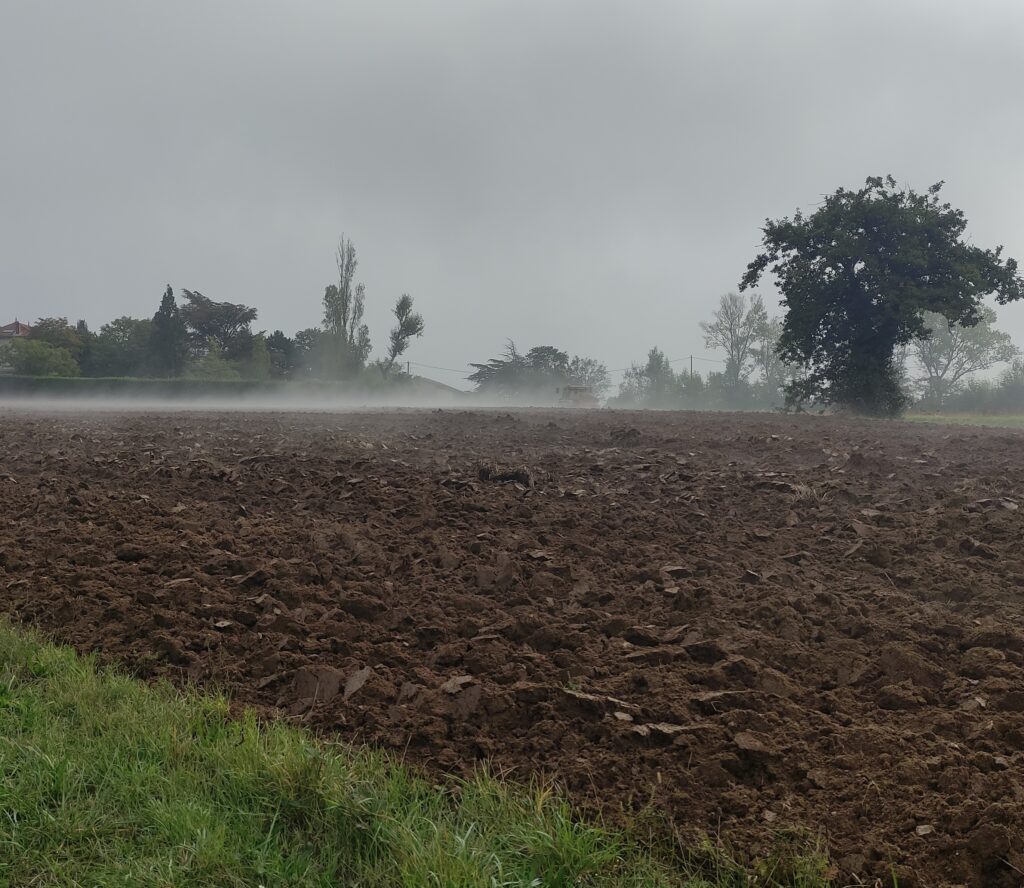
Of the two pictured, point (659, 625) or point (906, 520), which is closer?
point (659, 625)

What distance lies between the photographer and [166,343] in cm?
4759

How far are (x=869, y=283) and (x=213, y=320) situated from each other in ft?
169

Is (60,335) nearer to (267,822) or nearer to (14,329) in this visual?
(14,329)

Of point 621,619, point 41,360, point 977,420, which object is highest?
point 41,360

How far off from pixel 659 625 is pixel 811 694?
794 millimetres

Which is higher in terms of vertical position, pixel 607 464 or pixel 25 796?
pixel 607 464

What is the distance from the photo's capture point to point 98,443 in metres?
9.79

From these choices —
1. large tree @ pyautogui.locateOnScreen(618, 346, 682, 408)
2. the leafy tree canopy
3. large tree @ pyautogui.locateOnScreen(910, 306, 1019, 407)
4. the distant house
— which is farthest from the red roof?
large tree @ pyautogui.locateOnScreen(910, 306, 1019, 407)

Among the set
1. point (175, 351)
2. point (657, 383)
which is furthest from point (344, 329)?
point (657, 383)

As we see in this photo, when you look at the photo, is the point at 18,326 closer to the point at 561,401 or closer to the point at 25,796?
the point at 561,401

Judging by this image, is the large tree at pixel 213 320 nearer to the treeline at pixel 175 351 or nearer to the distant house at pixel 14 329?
the treeline at pixel 175 351

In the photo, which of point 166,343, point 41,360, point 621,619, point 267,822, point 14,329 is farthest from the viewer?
point 14,329

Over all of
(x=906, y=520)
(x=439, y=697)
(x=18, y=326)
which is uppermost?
(x=18, y=326)

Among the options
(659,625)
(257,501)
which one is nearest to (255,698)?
(659,625)
